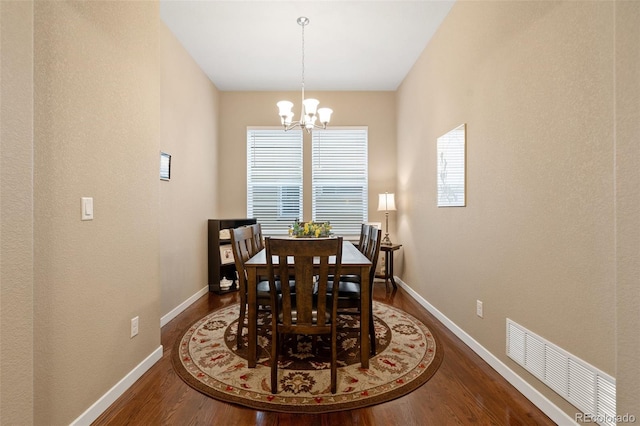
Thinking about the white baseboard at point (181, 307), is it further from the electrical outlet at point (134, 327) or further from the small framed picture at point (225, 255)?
the electrical outlet at point (134, 327)

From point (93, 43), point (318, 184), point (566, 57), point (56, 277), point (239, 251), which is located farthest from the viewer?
point (318, 184)

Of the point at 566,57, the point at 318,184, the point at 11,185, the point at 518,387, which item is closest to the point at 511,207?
the point at 566,57

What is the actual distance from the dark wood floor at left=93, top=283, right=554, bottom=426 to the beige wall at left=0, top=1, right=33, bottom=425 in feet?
2.14

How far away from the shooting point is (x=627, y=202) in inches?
40.2

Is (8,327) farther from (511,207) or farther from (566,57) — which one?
(566,57)

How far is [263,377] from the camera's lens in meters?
1.97

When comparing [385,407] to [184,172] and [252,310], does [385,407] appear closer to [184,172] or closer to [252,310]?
[252,310]

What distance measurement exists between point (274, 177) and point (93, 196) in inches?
125

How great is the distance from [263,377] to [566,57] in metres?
2.59

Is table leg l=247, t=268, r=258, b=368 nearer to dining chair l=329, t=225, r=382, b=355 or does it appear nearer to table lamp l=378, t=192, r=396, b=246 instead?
dining chair l=329, t=225, r=382, b=355

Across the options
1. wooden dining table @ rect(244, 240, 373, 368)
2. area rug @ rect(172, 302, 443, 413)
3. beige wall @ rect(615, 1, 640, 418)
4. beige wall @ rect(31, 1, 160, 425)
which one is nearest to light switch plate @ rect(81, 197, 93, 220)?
beige wall @ rect(31, 1, 160, 425)

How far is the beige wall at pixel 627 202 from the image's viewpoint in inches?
39.0

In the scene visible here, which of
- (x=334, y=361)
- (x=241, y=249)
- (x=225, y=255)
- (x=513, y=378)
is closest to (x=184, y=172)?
(x=225, y=255)

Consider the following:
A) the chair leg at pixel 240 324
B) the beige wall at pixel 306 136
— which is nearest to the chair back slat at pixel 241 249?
the chair leg at pixel 240 324
